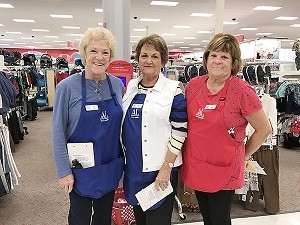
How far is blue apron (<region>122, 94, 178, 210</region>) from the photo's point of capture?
166cm

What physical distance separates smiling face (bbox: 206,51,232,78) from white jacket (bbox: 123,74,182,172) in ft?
0.84

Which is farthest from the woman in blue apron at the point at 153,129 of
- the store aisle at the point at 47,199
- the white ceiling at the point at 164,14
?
the white ceiling at the point at 164,14

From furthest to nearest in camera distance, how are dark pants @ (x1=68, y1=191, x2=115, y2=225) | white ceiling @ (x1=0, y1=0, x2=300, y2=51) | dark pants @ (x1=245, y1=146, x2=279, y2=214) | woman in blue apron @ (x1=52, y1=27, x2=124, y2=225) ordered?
1. white ceiling @ (x1=0, y1=0, x2=300, y2=51)
2. dark pants @ (x1=245, y1=146, x2=279, y2=214)
3. dark pants @ (x1=68, y1=191, x2=115, y2=225)
4. woman in blue apron @ (x1=52, y1=27, x2=124, y2=225)

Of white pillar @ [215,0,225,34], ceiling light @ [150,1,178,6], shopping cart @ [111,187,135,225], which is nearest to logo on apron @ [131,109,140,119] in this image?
shopping cart @ [111,187,135,225]

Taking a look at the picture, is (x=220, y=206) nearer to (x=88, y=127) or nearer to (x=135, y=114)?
(x=135, y=114)

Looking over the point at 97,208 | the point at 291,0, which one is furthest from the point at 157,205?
the point at 291,0

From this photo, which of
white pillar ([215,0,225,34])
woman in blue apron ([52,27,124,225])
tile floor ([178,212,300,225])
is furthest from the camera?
white pillar ([215,0,225,34])

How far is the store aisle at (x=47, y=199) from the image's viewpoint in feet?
9.82

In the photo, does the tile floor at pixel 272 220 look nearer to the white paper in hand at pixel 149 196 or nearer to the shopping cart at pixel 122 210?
the shopping cart at pixel 122 210

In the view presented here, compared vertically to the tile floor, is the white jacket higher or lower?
higher

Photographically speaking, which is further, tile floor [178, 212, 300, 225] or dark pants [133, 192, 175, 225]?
tile floor [178, 212, 300, 225]

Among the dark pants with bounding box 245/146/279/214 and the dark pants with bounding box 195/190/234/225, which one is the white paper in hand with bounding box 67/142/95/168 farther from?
the dark pants with bounding box 245/146/279/214

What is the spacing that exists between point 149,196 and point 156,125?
0.40 m

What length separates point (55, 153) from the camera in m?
1.62
